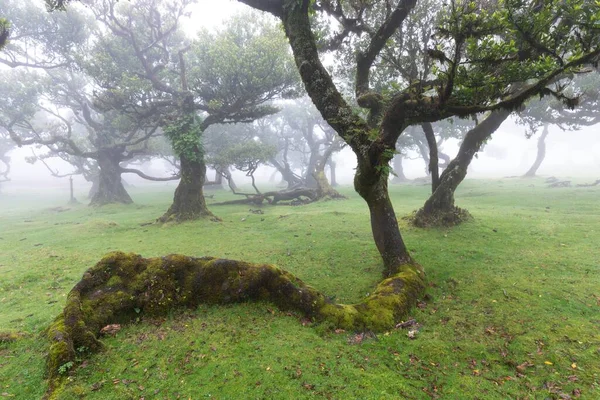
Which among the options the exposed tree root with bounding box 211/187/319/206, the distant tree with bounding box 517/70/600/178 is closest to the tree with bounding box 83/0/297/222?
the exposed tree root with bounding box 211/187/319/206

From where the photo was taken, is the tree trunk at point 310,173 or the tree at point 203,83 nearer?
the tree at point 203,83

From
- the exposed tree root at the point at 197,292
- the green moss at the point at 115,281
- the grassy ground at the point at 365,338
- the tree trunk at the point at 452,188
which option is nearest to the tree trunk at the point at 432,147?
the tree trunk at the point at 452,188

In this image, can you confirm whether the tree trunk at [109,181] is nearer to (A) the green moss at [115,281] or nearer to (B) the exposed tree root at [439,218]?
(A) the green moss at [115,281]

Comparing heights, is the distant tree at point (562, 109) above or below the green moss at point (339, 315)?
above

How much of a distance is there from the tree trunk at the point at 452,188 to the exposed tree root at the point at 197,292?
280 inches

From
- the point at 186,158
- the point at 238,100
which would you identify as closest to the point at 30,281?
the point at 186,158

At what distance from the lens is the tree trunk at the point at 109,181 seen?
96.7ft

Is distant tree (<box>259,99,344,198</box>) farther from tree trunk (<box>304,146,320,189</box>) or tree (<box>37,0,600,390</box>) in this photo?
tree (<box>37,0,600,390</box>)

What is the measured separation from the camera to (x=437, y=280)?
8.45 metres

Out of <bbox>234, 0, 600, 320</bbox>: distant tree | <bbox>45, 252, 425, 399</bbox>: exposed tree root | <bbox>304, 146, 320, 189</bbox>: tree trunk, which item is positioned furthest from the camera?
<bbox>304, 146, 320, 189</bbox>: tree trunk

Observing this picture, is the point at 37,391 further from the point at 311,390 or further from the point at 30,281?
the point at 30,281

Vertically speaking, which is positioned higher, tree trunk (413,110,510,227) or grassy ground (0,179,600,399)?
tree trunk (413,110,510,227)

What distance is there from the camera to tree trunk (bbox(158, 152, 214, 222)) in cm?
1854

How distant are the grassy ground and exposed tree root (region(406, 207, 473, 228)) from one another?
60.6 inches
